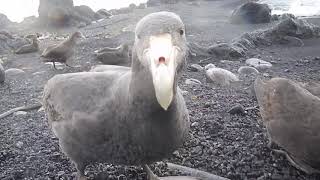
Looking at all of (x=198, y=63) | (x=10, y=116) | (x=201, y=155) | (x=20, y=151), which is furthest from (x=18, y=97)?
(x=201, y=155)

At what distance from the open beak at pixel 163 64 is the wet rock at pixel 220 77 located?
460 centimetres

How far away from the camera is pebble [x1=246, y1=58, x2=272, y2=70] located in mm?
8465

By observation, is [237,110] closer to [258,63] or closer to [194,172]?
[194,172]

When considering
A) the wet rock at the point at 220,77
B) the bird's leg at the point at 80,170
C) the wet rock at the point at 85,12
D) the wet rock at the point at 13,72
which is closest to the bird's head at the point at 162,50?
the bird's leg at the point at 80,170

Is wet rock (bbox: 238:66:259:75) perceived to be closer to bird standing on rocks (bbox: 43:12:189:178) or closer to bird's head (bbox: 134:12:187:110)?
bird standing on rocks (bbox: 43:12:189:178)

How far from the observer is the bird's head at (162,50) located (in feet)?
8.04

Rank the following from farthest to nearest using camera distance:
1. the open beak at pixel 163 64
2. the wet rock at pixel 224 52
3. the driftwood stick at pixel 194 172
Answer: the wet rock at pixel 224 52
the driftwood stick at pixel 194 172
the open beak at pixel 163 64

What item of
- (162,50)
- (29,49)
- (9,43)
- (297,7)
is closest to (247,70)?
(162,50)

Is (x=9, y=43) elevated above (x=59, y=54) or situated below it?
below

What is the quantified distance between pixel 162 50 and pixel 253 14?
1394cm

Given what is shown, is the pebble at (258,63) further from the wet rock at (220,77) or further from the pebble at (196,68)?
the wet rock at (220,77)

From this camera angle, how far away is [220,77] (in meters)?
7.18

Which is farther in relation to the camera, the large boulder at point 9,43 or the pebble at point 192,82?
the large boulder at point 9,43

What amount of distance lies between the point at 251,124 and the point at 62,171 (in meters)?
2.09
